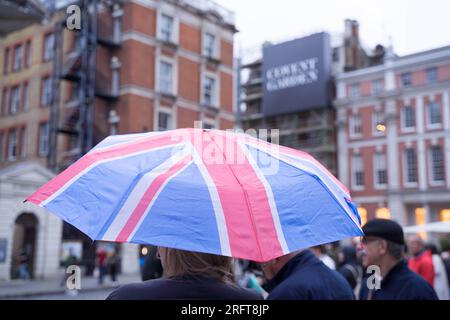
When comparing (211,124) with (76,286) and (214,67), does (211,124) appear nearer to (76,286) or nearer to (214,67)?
(214,67)

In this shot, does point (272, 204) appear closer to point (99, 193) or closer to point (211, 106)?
point (99, 193)

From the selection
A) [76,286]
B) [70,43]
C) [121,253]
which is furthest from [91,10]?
[76,286]

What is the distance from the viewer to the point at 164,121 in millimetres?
27891

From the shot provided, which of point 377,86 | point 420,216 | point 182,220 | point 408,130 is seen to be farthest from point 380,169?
point 182,220

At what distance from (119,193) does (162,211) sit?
21cm

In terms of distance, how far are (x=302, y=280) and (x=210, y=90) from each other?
92.3 ft

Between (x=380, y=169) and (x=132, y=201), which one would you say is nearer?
(x=132, y=201)

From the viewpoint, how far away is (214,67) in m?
30.2

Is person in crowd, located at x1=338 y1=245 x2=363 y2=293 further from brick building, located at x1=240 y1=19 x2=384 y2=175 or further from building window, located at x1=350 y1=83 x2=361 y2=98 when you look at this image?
building window, located at x1=350 y1=83 x2=361 y2=98

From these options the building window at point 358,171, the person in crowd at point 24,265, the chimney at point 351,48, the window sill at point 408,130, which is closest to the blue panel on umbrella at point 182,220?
the person in crowd at point 24,265

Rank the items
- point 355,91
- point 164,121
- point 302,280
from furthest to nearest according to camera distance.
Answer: point 355,91
point 164,121
point 302,280

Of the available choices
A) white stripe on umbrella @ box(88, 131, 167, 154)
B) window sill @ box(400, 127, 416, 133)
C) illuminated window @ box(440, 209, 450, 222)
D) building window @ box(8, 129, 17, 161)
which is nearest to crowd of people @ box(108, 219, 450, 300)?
white stripe on umbrella @ box(88, 131, 167, 154)

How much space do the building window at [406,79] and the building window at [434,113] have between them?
7.12 feet

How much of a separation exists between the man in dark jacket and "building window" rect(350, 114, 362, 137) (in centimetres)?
3824
